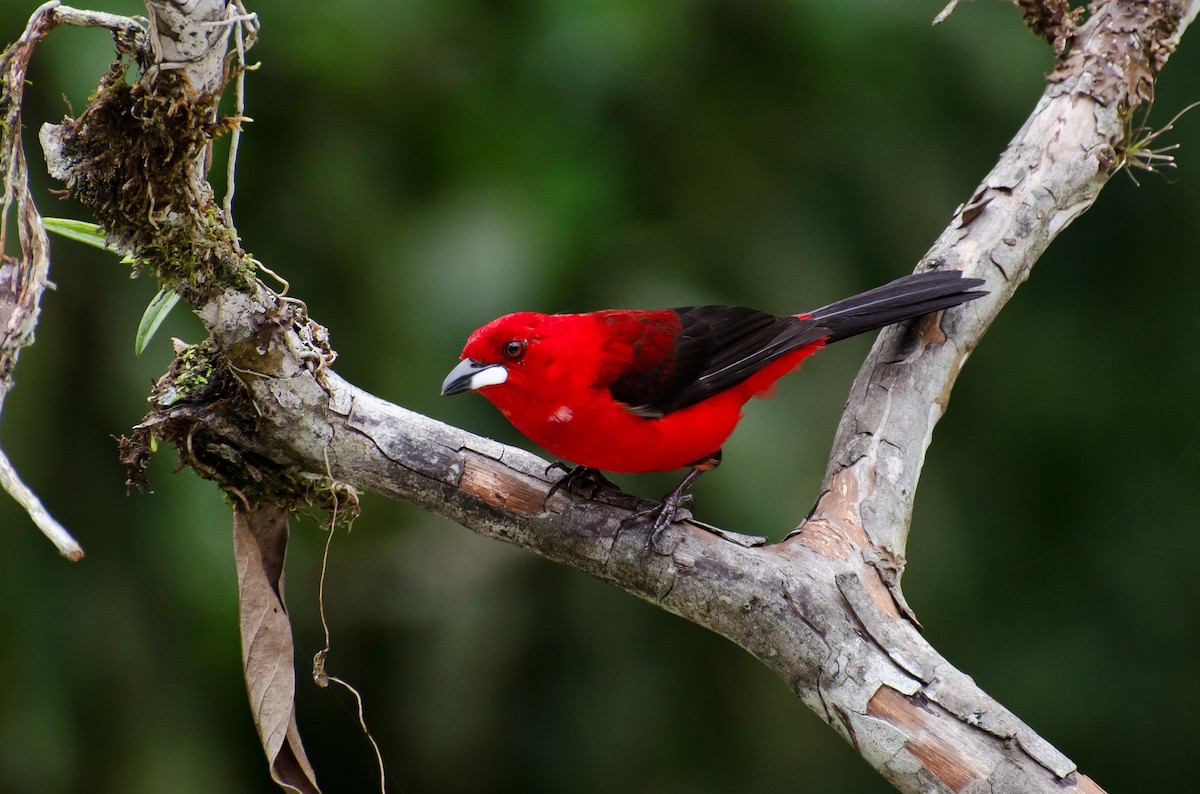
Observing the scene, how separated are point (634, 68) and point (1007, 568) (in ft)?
8.12

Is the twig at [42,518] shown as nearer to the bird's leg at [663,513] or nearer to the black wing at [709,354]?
the bird's leg at [663,513]

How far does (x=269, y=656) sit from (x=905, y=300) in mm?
1827

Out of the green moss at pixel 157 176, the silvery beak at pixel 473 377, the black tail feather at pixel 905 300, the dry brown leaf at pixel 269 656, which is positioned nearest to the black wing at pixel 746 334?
the black tail feather at pixel 905 300

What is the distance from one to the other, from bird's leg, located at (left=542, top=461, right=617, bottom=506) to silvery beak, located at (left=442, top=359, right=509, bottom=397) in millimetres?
270

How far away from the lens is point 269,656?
7.62ft

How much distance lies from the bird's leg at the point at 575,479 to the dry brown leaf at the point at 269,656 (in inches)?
24.7

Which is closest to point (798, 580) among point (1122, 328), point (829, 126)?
point (829, 126)

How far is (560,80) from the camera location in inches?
132

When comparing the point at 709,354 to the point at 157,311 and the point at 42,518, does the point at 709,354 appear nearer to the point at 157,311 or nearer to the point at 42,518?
the point at 157,311

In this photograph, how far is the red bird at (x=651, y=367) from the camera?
9.22 feet

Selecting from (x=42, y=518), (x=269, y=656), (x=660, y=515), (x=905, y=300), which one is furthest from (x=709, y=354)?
(x=42, y=518)

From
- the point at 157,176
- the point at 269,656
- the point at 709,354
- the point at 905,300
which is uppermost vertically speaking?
the point at 905,300

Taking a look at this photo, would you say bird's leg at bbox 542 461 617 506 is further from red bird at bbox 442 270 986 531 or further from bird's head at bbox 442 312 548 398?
bird's head at bbox 442 312 548 398

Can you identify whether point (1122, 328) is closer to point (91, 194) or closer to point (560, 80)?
point (560, 80)
